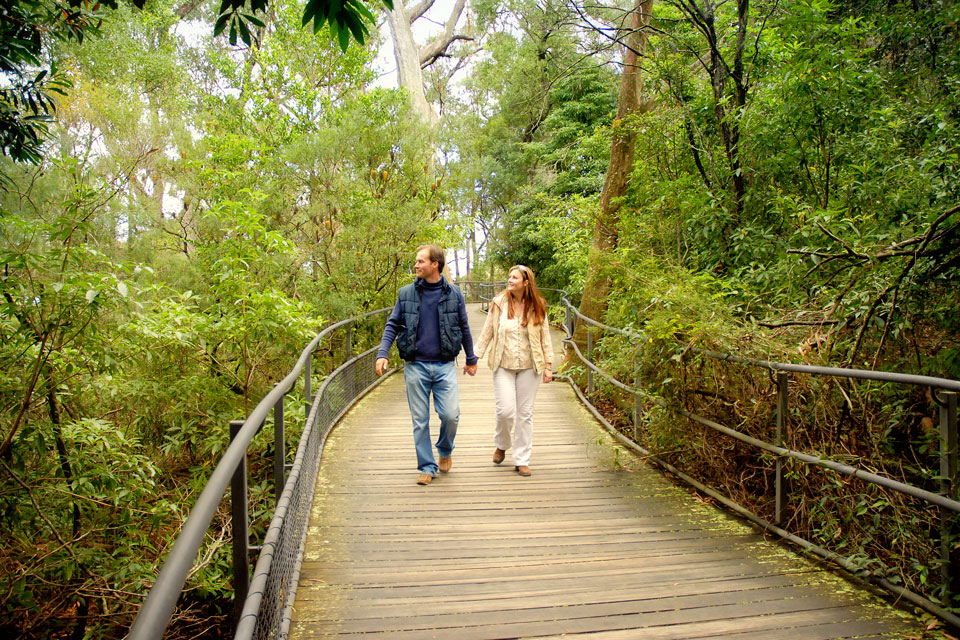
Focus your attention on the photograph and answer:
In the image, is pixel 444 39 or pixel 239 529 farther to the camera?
pixel 444 39

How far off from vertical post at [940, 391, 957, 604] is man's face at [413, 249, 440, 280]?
3.22 metres

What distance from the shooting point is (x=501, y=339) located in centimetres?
523

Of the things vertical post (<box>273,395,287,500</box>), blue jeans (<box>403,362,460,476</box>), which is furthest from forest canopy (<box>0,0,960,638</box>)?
blue jeans (<box>403,362,460,476</box>)

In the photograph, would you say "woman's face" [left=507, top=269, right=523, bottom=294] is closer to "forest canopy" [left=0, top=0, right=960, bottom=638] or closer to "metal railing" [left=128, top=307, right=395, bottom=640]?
"forest canopy" [left=0, top=0, right=960, bottom=638]

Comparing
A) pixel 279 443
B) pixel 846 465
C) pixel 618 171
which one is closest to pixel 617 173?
pixel 618 171

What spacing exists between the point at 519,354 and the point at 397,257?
5690 mm

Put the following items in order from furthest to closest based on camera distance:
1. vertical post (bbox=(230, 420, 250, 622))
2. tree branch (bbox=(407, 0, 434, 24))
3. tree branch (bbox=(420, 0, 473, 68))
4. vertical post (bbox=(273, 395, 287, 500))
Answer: tree branch (bbox=(420, 0, 473, 68))
tree branch (bbox=(407, 0, 434, 24))
vertical post (bbox=(273, 395, 287, 500))
vertical post (bbox=(230, 420, 250, 622))

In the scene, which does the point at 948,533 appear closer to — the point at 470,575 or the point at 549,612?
the point at 549,612

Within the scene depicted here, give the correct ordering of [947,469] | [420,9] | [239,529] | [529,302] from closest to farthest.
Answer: [239,529] → [947,469] → [529,302] → [420,9]

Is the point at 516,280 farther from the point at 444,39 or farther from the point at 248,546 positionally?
the point at 444,39

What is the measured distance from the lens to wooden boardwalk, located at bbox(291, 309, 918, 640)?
2.83 metres

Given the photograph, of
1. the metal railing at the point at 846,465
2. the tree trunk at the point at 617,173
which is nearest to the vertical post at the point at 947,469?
the metal railing at the point at 846,465

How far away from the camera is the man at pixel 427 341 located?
4.87 m

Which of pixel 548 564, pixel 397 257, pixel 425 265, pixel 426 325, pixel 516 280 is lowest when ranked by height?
pixel 548 564
